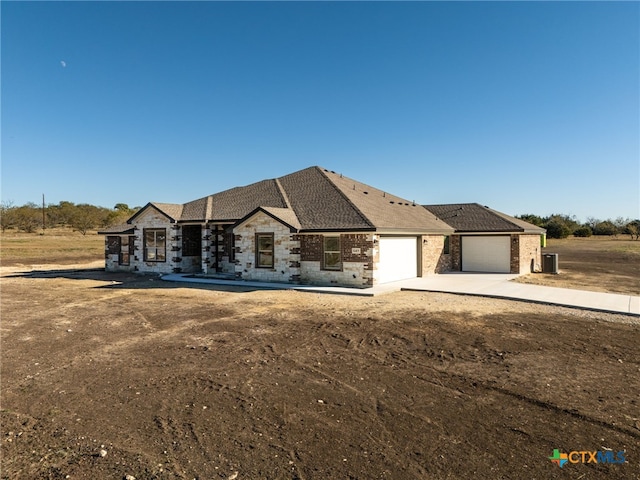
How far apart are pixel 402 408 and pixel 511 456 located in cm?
148

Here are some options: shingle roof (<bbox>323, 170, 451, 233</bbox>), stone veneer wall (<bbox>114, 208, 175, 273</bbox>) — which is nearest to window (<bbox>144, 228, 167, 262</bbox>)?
stone veneer wall (<bbox>114, 208, 175, 273</bbox>)

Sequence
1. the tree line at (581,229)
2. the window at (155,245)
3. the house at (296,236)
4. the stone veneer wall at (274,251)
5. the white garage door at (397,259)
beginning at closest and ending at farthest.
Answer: the house at (296,236), the white garage door at (397,259), the stone veneer wall at (274,251), the window at (155,245), the tree line at (581,229)

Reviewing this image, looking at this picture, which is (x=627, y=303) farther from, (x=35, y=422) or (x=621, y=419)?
(x=35, y=422)

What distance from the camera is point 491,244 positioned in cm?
2323

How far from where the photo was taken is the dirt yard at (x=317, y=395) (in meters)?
4.09

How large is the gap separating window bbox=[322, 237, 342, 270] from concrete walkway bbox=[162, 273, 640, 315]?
122cm

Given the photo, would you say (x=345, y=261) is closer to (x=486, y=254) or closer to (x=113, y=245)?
(x=486, y=254)

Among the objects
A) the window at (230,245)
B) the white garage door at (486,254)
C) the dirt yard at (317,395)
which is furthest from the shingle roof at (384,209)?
the dirt yard at (317,395)

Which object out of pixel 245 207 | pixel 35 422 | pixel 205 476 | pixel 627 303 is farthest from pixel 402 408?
pixel 245 207

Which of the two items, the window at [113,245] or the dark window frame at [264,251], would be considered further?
the window at [113,245]

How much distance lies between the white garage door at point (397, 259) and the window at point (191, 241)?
11.0m

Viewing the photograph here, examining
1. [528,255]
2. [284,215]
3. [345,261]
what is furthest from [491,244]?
[284,215]

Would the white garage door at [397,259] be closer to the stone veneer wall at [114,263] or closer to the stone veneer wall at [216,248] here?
the stone veneer wall at [216,248]

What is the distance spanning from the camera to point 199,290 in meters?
16.5
